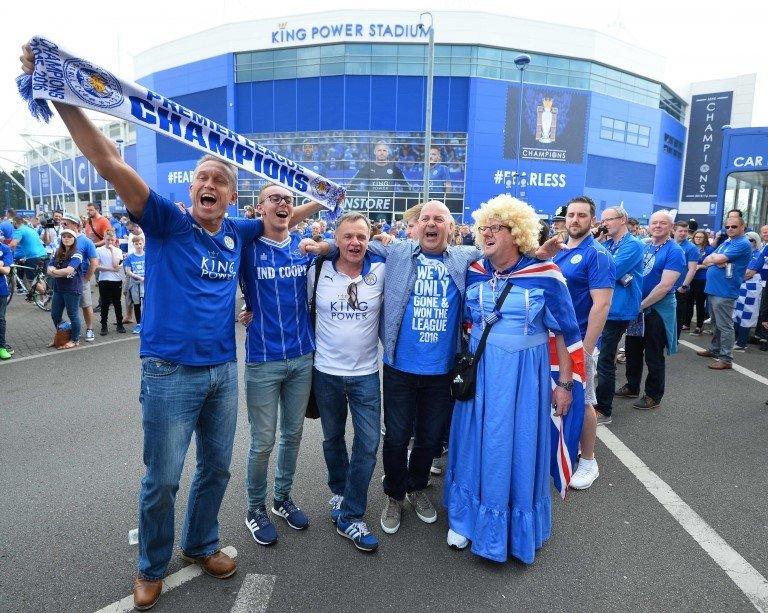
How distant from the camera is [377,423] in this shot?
302 cm

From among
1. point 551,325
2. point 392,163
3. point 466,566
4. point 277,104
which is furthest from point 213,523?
point 277,104

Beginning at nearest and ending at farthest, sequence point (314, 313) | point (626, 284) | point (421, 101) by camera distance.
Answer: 1. point (314, 313)
2. point (626, 284)
3. point (421, 101)

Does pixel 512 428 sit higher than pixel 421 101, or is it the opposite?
pixel 421 101

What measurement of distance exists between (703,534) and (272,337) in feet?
9.79

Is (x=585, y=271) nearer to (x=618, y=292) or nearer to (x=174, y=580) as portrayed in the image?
(x=618, y=292)

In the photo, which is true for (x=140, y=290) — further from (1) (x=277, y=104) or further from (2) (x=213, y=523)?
(1) (x=277, y=104)

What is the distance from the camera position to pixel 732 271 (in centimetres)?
710

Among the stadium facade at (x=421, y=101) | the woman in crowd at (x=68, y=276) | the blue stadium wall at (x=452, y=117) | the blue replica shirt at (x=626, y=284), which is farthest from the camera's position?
the blue stadium wall at (x=452, y=117)

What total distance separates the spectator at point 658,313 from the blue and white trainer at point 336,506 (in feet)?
12.4

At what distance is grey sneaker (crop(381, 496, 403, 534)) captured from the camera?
3.11 m

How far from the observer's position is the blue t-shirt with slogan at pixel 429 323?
9.56 ft

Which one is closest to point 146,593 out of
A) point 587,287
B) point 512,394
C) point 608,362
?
point 512,394

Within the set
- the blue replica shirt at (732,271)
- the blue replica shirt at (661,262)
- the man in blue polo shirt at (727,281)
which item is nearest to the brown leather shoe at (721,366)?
the man in blue polo shirt at (727,281)

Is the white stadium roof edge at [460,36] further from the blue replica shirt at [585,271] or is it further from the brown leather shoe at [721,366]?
the blue replica shirt at [585,271]
